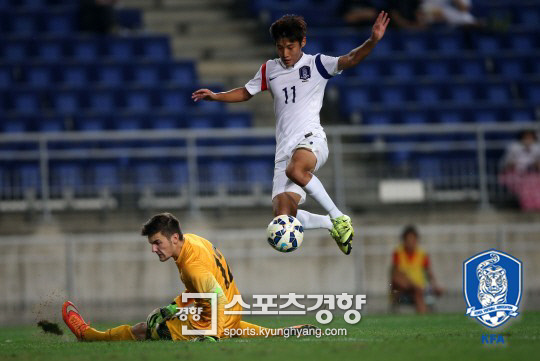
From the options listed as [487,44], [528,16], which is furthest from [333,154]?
[528,16]

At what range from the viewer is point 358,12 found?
22.1m

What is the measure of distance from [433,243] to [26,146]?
6.54 meters

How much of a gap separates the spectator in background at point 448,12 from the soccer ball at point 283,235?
12909mm

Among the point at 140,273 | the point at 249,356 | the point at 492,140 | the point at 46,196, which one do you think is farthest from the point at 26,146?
the point at 249,356

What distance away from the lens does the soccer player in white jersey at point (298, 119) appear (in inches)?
424

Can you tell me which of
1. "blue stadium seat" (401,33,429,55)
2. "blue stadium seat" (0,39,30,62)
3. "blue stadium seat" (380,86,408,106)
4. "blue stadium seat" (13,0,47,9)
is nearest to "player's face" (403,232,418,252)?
Result: "blue stadium seat" (380,86,408,106)

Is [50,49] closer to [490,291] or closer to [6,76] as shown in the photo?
[6,76]

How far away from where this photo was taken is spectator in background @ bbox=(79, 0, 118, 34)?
20906mm

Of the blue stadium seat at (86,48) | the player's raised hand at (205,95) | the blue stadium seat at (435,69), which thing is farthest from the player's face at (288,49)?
the blue stadium seat at (435,69)

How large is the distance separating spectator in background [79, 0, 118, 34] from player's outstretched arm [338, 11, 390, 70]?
10.9m

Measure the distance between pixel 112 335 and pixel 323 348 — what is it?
7.99 feet

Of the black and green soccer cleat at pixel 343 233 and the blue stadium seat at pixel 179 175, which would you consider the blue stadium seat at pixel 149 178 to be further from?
the black and green soccer cleat at pixel 343 233

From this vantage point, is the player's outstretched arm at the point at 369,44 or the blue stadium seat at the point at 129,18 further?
the blue stadium seat at the point at 129,18

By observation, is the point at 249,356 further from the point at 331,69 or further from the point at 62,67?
the point at 62,67
